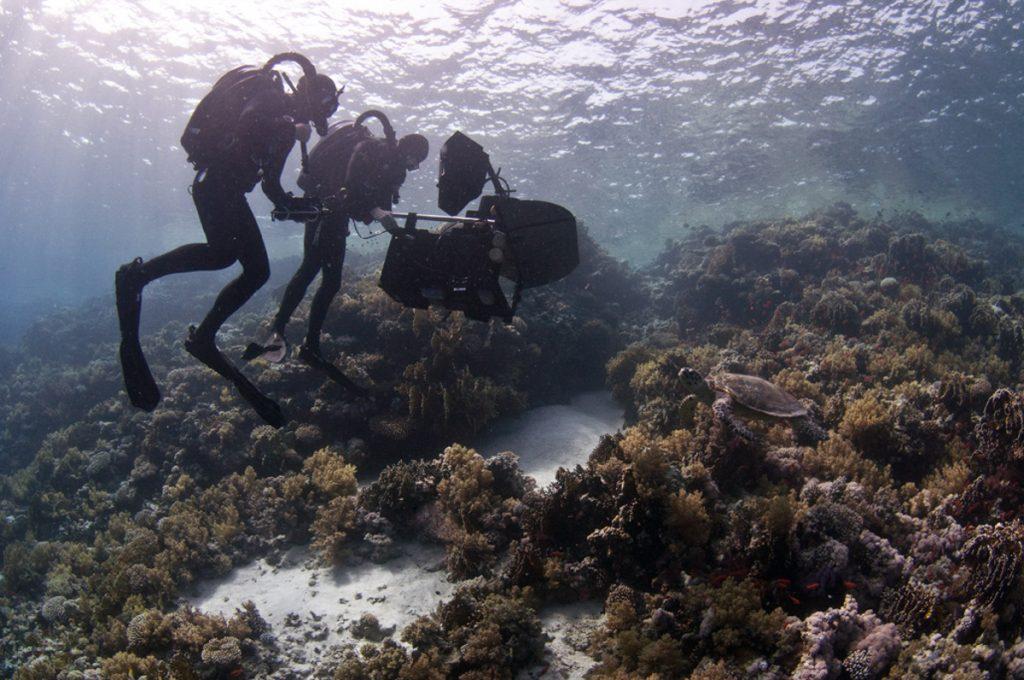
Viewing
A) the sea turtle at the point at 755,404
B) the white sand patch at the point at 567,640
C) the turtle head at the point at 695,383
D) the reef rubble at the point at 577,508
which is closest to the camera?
the reef rubble at the point at 577,508

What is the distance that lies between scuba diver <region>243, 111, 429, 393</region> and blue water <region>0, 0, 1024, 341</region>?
44.5 feet

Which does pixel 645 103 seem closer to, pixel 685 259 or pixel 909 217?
pixel 685 259

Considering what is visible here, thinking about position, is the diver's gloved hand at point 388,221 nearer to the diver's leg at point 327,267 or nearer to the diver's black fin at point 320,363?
the diver's leg at point 327,267

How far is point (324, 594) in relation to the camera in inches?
230

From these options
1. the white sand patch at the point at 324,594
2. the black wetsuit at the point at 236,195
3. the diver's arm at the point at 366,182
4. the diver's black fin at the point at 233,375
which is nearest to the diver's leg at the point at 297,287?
the black wetsuit at the point at 236,195

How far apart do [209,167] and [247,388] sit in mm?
2077

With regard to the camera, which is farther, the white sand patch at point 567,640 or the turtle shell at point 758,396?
the turtle shell at point 758,396

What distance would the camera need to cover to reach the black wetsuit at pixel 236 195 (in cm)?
440

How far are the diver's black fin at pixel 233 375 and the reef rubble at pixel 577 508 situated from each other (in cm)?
233

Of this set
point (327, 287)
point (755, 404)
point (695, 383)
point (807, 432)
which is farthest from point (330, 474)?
point (807, 432)

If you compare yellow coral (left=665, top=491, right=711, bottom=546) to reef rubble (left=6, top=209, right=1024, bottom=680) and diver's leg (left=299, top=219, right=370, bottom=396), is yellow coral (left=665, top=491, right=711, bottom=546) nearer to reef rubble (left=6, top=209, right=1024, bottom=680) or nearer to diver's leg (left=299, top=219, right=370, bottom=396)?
reef rubble (left=6, top=209, right=1024, bottom=680)

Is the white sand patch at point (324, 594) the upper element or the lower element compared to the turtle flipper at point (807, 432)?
lower

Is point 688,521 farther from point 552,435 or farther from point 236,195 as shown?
point 236,195

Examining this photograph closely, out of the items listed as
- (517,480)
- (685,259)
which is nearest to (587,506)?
(517,480)
